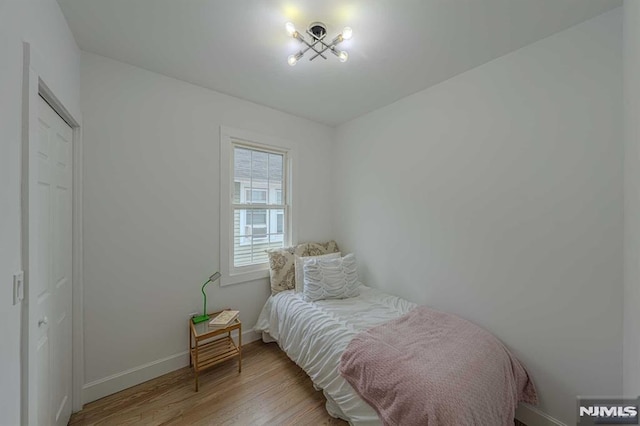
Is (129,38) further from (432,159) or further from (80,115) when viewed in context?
(432,159)

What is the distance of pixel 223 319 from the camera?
2.08 metres

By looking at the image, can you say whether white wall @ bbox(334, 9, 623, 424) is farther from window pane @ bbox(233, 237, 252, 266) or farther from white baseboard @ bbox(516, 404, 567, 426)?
window pane @ bbox(233, 237, 252, 266)

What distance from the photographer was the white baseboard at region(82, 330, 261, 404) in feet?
5.63

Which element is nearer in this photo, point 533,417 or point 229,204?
point 533,417

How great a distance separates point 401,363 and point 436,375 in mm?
184

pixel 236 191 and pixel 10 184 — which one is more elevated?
pixel 236 191

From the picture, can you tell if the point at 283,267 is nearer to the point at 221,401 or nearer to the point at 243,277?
the point at 243,277

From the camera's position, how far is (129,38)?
1.60m

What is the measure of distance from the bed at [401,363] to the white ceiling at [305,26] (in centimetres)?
203

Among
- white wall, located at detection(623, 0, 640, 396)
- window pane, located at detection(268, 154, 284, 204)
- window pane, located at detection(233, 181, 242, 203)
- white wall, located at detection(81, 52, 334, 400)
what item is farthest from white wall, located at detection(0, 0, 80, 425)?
white wall, located at detection(623, 0, 640, 396)

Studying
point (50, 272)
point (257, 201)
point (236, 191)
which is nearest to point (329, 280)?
point (257, 201)

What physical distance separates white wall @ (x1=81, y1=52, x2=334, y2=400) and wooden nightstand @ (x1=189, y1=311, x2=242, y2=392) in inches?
5.9

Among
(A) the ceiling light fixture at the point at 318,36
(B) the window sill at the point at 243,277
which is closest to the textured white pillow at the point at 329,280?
(B) the window sill at the point at 243,277

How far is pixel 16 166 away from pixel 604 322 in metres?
2.95
